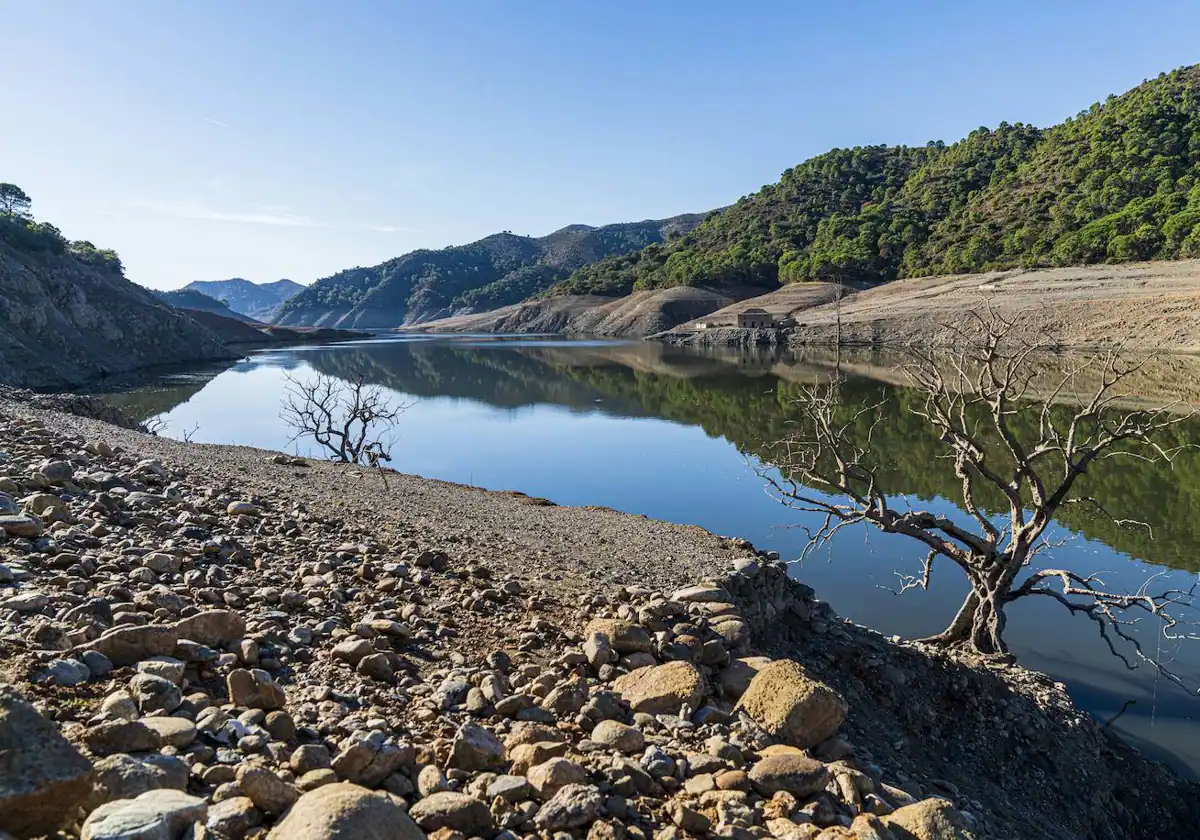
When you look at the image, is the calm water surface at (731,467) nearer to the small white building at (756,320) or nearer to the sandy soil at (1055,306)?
the sandy soil at (1055,306)

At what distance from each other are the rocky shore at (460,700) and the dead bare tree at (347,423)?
407 inches

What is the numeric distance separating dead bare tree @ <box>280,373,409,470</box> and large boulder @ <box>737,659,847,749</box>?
1404 centimetres

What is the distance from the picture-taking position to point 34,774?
8.32ft

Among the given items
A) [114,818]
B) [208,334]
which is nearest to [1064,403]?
[114,818]

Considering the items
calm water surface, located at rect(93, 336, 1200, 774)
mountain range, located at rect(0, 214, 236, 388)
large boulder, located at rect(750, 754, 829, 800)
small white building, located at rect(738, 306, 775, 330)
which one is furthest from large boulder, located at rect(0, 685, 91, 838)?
small white building, located at rect(738, 306, 775, 330)

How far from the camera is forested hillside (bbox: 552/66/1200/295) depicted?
81.8 meters

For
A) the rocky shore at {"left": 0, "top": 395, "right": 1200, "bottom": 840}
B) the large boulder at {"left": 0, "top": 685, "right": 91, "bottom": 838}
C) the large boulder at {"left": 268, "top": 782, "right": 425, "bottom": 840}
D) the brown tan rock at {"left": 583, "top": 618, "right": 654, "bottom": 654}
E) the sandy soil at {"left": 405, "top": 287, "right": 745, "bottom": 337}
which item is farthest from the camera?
the sandy soil at {"left": 405, "top": 287, "right": 745, "bottom": 337}

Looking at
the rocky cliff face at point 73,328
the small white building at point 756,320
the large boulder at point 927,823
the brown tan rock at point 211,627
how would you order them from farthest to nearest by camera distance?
the small white building at point 756,320, the rocky cliff face at point 73,328, the brown tan rock at point 211,627, the large boulder at point 927,823

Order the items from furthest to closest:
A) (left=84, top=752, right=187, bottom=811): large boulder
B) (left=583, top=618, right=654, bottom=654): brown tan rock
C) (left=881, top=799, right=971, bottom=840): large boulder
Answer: (left=583, top=618, right=654, bottom=654): brown tan rock < (left=881, top=799, right=971, bottom=840): large boulder < (left=84, top=752, right=187, bottom=811): large boulder

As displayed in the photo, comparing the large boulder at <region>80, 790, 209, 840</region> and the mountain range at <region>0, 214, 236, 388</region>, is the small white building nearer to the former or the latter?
the mountain range at <region>0, 214, 236, 388</region>

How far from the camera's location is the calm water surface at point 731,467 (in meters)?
11.0

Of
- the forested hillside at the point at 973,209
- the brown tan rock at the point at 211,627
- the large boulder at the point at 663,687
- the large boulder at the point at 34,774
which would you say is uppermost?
the forested hillside at the point at 973,209

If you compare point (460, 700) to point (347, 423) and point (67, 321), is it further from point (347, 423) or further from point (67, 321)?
point (67, 321)

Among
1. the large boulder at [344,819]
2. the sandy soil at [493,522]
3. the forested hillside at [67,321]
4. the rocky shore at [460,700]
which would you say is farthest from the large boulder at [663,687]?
the forested hillside at [67,321]
